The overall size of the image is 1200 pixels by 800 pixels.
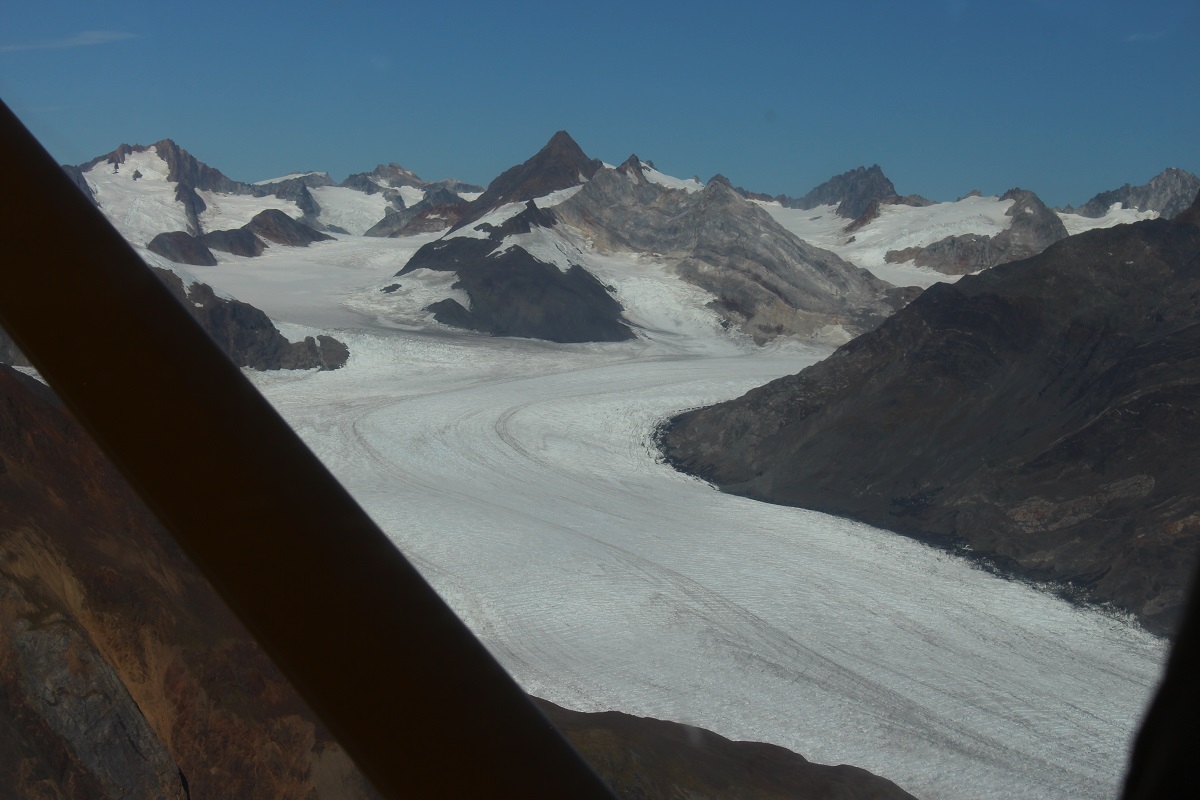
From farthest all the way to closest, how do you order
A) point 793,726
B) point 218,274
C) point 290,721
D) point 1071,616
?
1. point 218,274
2. point 1071,616
3. point 793,726
4. point 290,721

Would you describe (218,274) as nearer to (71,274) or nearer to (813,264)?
(813,264)

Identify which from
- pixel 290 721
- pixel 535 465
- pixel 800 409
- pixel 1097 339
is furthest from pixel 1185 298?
pixel 290 721

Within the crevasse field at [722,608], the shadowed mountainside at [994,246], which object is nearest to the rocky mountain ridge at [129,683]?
the crevasse field at [722,608]

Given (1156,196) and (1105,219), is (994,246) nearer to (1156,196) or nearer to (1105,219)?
(1105,219)

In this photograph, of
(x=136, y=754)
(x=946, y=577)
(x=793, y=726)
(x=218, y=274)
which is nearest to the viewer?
(x=136, y=754)

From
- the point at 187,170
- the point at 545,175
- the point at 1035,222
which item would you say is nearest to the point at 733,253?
the point at 545,175
